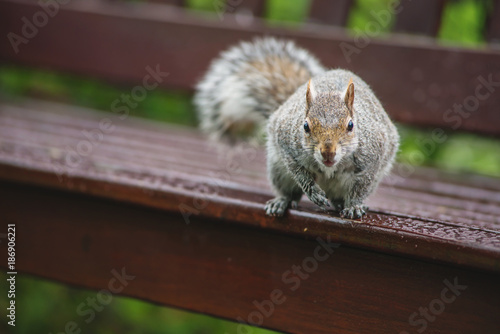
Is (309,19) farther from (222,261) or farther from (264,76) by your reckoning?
(222,261)

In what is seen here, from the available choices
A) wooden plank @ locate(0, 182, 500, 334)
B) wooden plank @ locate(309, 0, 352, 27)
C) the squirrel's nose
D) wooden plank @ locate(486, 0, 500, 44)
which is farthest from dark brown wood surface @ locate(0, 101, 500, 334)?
wooden plank @ locate(309, 0, 352, 27)

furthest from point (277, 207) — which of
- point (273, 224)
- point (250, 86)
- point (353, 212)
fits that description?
point (250, 86)

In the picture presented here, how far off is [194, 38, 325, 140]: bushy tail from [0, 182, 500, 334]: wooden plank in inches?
14.0

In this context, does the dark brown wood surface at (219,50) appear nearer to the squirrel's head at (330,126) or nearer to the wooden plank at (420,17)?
the wooden plank at (420,17)

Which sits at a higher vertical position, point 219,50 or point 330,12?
point 330,12

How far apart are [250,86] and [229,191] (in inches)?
12.1

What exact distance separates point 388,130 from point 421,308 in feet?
1.19

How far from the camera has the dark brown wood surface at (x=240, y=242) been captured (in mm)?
864

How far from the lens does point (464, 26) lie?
6.70 ft

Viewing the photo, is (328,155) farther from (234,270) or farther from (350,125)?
(234,270)

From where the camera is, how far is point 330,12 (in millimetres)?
1847

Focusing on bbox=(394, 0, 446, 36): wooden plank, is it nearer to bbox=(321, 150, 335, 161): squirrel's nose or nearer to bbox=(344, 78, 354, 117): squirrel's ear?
bbox=(344, 78, 354, 117): squirrel's ear

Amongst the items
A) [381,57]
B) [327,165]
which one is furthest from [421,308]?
[381,57]

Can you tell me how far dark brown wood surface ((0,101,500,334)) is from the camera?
0.86 m
